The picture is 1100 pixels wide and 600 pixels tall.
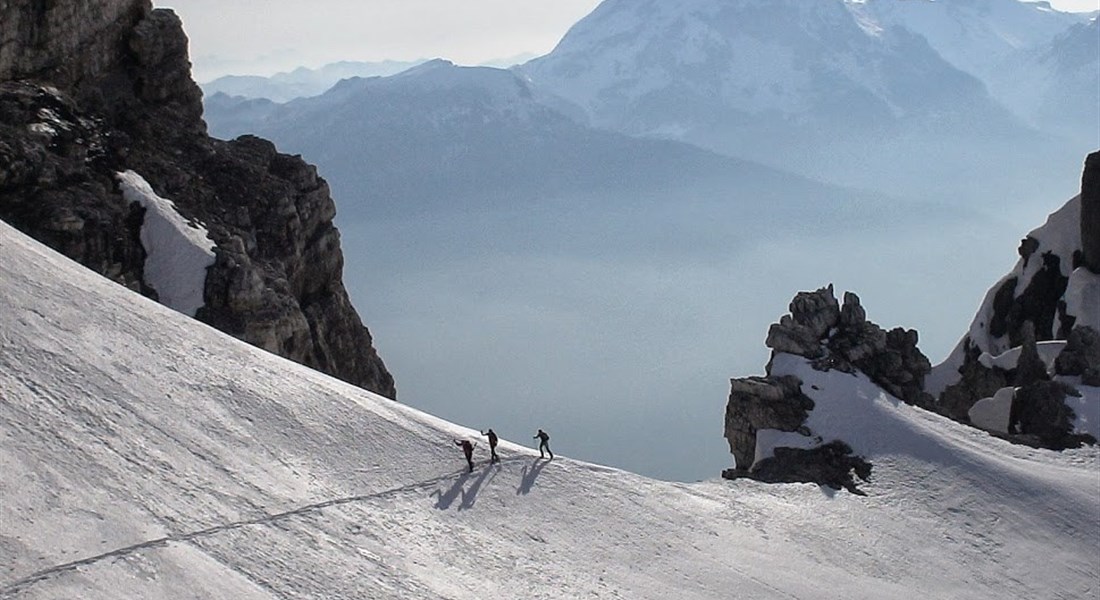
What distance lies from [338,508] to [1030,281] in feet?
225

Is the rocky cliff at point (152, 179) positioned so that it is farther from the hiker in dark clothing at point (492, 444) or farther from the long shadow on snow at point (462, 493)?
the long shadow on snow at point (462, 493)

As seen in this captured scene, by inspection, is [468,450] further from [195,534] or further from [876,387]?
[876,387]

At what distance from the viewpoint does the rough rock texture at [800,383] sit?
45375 mm

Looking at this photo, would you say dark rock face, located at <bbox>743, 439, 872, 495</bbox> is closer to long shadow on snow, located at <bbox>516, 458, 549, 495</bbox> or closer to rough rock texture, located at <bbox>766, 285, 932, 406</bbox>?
rough rock texture, located at <bbox>766, 285, 932, 406</bbox>

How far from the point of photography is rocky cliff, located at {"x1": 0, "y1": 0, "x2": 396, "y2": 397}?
40.7 metres

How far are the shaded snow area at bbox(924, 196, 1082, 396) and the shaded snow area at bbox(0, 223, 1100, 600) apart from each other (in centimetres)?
3137

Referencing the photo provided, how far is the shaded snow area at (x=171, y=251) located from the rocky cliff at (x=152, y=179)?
1.04ft

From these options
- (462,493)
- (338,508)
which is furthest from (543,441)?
(338,508)

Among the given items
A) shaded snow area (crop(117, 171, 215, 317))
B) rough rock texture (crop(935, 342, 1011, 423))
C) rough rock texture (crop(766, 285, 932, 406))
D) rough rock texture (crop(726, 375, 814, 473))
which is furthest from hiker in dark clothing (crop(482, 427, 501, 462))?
rough rock texture (crop(935, 342, 1011, 423))

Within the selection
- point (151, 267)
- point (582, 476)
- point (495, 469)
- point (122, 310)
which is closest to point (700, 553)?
point (582, 476)

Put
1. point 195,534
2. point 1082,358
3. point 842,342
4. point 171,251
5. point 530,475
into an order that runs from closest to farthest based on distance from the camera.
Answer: point 195,534
point 530,475
point 171,251
point 842,342
point 1082,358

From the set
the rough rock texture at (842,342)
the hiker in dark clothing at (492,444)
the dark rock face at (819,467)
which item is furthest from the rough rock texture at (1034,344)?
the hiker in dark clothing at (492,444)

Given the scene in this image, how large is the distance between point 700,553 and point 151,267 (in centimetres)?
2663

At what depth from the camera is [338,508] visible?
1043 inches
